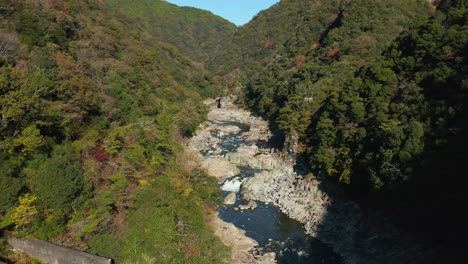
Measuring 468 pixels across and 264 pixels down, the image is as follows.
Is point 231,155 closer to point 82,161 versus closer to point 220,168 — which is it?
point 220,168

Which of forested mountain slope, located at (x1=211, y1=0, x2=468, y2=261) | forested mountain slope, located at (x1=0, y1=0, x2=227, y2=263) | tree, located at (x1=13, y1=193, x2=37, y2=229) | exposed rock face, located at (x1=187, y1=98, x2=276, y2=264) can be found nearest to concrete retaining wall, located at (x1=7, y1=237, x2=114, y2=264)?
forested mountain slope, located at (x1=0, y1=0, x2=227, y2=263)

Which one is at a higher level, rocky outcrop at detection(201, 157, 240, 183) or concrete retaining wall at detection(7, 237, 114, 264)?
concrete retaining wall at detection(7, 237, 114, 264)

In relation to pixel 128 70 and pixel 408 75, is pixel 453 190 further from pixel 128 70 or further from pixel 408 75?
pixel 128 70

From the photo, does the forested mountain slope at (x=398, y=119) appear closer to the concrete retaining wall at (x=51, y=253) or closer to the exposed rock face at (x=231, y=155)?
the exposed rock face at (x=231, y=155)

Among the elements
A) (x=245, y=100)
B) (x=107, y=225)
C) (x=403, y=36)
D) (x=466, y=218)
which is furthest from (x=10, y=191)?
(x=245, y=100)

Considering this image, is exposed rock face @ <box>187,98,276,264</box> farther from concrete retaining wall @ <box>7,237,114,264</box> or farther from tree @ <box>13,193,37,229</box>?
tree @ <box>13,193,37,229</box>

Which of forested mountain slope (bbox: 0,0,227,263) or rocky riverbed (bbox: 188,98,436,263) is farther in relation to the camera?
rocky riverbed (bbox: 188,98,436,263)

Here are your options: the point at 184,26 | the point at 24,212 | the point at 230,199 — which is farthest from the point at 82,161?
the point at 184,26
